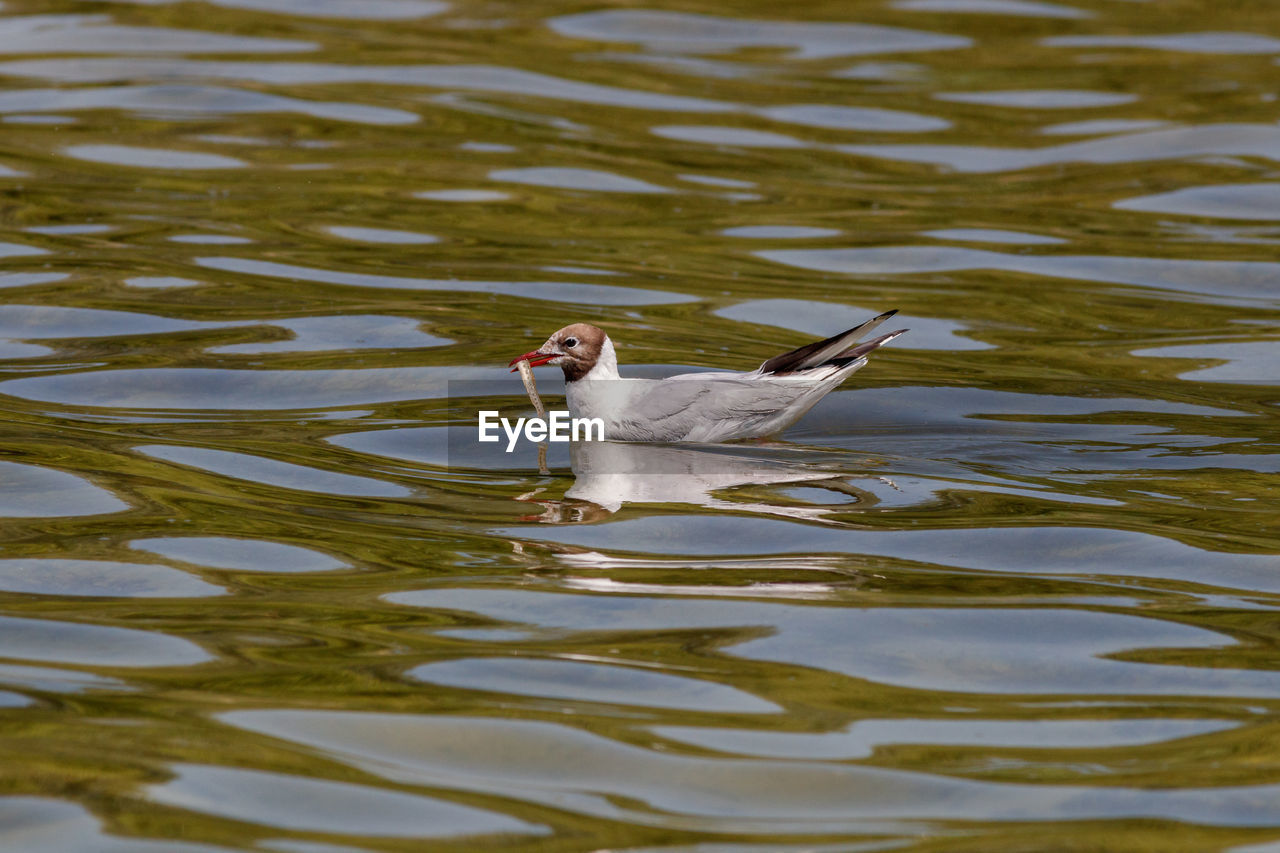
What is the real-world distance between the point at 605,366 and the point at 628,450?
542 mm

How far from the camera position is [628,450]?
8.75 meters

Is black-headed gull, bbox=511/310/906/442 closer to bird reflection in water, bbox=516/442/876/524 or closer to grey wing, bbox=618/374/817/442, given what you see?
grey wing, bbox=618/374/817/442

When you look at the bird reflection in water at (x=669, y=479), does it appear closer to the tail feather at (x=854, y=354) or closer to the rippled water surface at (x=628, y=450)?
the rippled water surface at (x=628, y=450)

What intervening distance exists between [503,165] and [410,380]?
5423 millimetres

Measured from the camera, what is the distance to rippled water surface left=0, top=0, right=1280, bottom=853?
16.2ft

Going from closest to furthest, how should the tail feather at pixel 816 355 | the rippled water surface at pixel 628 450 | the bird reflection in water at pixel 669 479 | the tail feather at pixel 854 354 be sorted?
1. the rippled water surface at pixel 628 450
2. the bird reflection in water at pixel 669 479
3. the tail feather at pixel 816 355
4. the tail feather at pixel 854 354

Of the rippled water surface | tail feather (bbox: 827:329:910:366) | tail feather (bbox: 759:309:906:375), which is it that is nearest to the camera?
the rippled water surface

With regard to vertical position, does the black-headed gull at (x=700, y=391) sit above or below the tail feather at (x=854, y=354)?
below

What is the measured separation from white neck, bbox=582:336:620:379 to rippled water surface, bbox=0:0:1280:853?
0.57 meters
